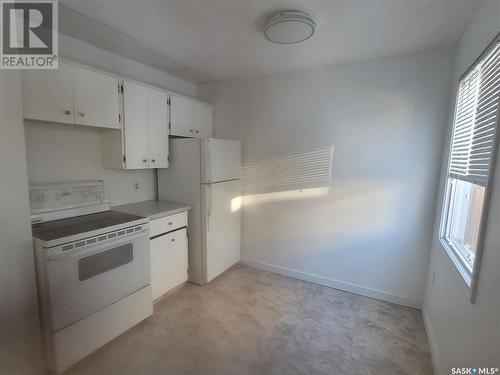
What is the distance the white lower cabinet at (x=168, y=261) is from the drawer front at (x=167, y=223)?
5 centimetres

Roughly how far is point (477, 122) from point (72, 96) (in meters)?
2.84

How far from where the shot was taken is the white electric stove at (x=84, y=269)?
1679mm

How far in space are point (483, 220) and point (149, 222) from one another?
7.80 feet

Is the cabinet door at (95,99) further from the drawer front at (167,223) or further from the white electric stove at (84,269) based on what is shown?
the drawer front at (167,223)

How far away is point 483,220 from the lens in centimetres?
120

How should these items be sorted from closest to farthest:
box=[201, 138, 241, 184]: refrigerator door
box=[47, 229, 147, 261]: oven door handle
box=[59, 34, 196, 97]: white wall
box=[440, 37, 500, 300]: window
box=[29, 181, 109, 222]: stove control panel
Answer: box=[440, 37, 500, 300]: window → box=[47, 229, 147, 261]: oven door handle → box=[29, 181, 109, 222]: stove control panel → box=[59, 34, 196, 97]: white wall → box=[201, 138, 241, 184]: refrigerator door

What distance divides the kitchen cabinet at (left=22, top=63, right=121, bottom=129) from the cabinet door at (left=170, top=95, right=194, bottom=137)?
0.65m

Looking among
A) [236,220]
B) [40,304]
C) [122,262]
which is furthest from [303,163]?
[40,304]

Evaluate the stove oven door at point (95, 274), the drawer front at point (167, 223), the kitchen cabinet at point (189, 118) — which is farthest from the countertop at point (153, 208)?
the kitchen cabinet at point (189, 118)

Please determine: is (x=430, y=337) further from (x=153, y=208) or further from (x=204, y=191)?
(x=153, y=208)

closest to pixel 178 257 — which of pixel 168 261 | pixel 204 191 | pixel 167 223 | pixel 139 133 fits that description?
pixel 168 261

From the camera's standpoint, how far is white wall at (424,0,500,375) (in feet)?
3.45

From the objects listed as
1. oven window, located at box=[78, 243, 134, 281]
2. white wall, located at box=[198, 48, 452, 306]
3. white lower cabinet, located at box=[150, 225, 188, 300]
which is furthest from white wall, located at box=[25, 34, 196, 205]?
white wall, located at box=[198, 48, 452, 306]

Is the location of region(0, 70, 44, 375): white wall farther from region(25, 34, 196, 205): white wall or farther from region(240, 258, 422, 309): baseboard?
region(240, 258, 422, 309): baseboard
